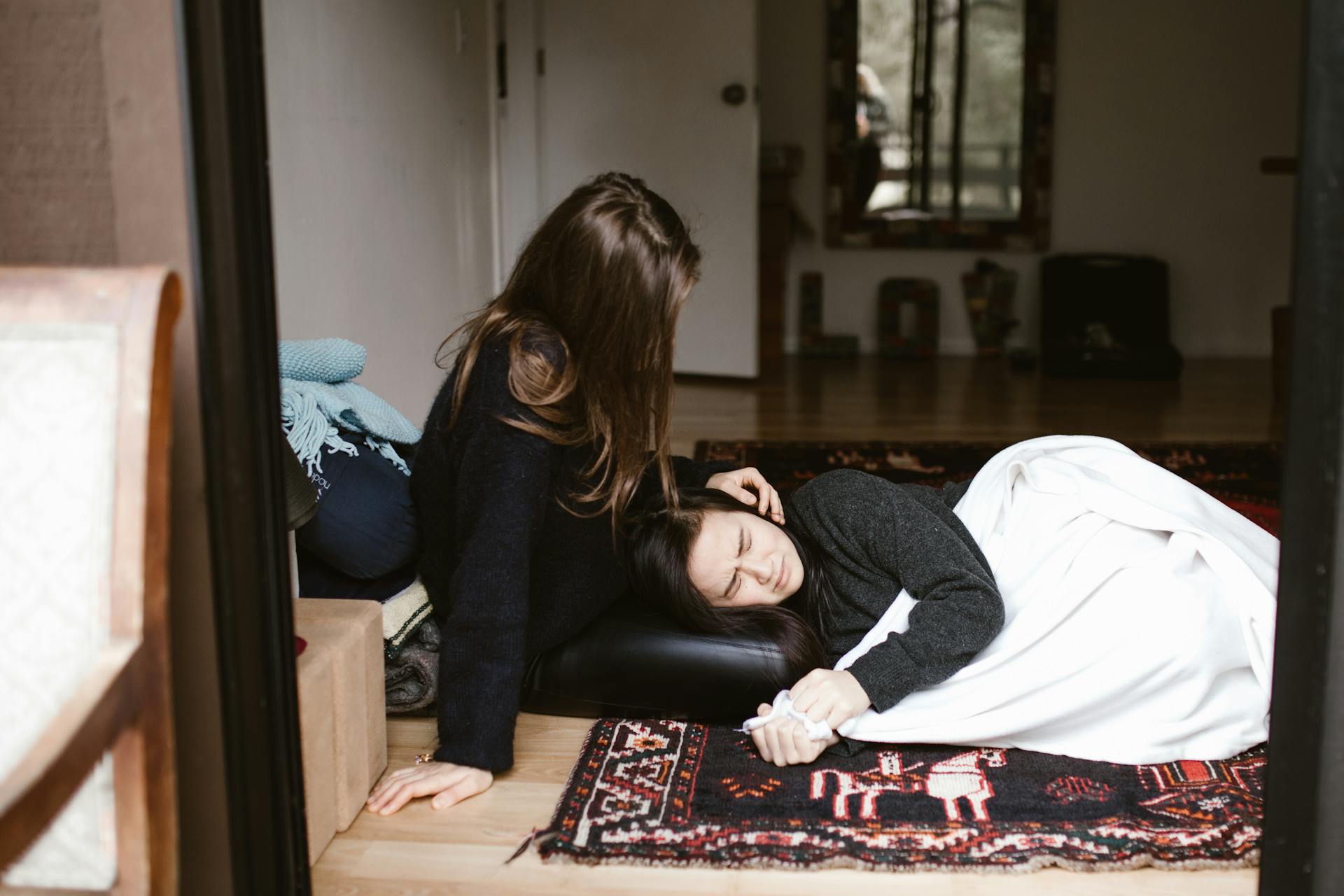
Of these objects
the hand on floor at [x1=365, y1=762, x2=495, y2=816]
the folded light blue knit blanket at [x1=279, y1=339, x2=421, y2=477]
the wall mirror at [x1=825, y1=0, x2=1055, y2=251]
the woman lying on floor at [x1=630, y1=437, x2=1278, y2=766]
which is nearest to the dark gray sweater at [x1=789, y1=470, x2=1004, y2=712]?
the woman lying on floor at [x1=630, y1=437, x2=1278, y2=766]

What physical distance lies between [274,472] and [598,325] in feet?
1.86

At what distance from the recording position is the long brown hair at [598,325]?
63.9 inches

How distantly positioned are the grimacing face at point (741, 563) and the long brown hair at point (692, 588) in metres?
0.01

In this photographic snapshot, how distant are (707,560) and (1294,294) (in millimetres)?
907

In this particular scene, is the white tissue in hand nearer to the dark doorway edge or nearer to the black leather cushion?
the black leather cushion

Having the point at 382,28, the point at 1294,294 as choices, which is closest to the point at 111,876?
→ the point at 1294,294

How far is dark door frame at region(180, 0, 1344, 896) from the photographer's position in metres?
1.09

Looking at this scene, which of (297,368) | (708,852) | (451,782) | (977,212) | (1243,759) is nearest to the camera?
(708,852)

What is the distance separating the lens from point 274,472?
1204mm

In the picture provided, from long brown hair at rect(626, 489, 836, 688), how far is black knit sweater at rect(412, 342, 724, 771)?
6 centimetres

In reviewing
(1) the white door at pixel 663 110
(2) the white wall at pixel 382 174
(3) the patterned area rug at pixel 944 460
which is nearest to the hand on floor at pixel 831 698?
(2) the white wall at pixel 382 174

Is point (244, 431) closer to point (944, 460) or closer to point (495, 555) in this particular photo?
point (495, 555)

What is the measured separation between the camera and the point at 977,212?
619 centimetres

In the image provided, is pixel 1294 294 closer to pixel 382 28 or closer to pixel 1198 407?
pixel 382 28
